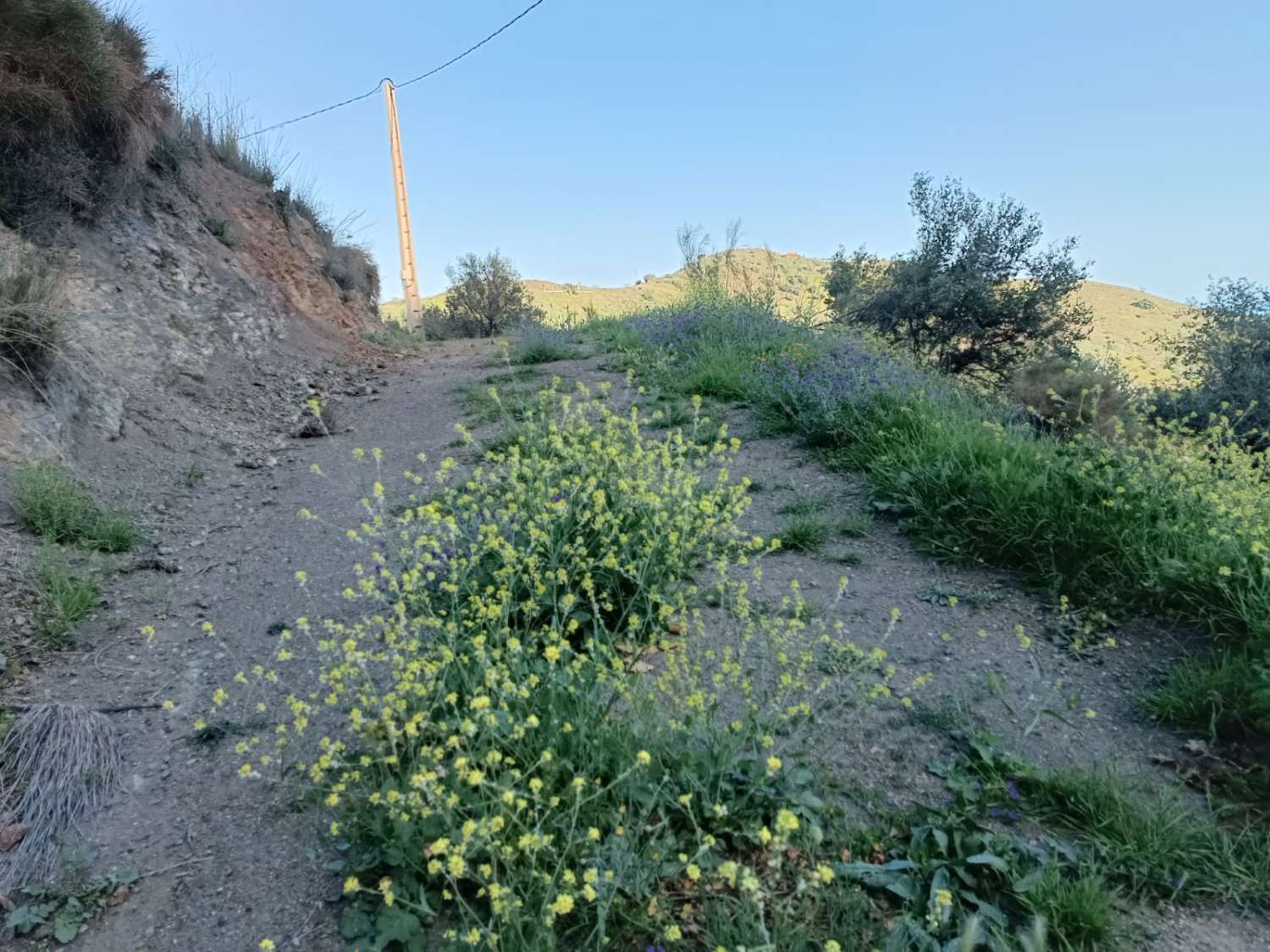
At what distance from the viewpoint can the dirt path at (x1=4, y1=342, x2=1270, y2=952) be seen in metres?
1.92

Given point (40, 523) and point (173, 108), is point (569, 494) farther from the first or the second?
point (173, 108)

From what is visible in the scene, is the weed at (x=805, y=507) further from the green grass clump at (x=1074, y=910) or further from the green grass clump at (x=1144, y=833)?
the green grass clump at (x=1074, y=910)

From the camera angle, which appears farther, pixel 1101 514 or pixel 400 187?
pixel 400 187

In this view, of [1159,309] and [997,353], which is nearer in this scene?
[997,353]

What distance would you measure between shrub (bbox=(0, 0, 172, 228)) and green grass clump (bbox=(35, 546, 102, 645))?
3.62m

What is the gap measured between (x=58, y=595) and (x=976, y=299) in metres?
11.9

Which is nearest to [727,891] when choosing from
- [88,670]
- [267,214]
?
[88,670]

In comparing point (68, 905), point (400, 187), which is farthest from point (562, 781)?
point (400, 187)

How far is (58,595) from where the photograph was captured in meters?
3.18

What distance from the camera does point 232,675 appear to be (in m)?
2.90

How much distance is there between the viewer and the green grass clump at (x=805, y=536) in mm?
3799

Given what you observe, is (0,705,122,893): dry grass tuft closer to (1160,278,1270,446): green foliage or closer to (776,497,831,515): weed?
(776,497,831,515): weed

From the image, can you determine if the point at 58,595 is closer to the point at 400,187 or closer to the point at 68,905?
the point at 68,905

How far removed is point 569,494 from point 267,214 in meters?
9.15
